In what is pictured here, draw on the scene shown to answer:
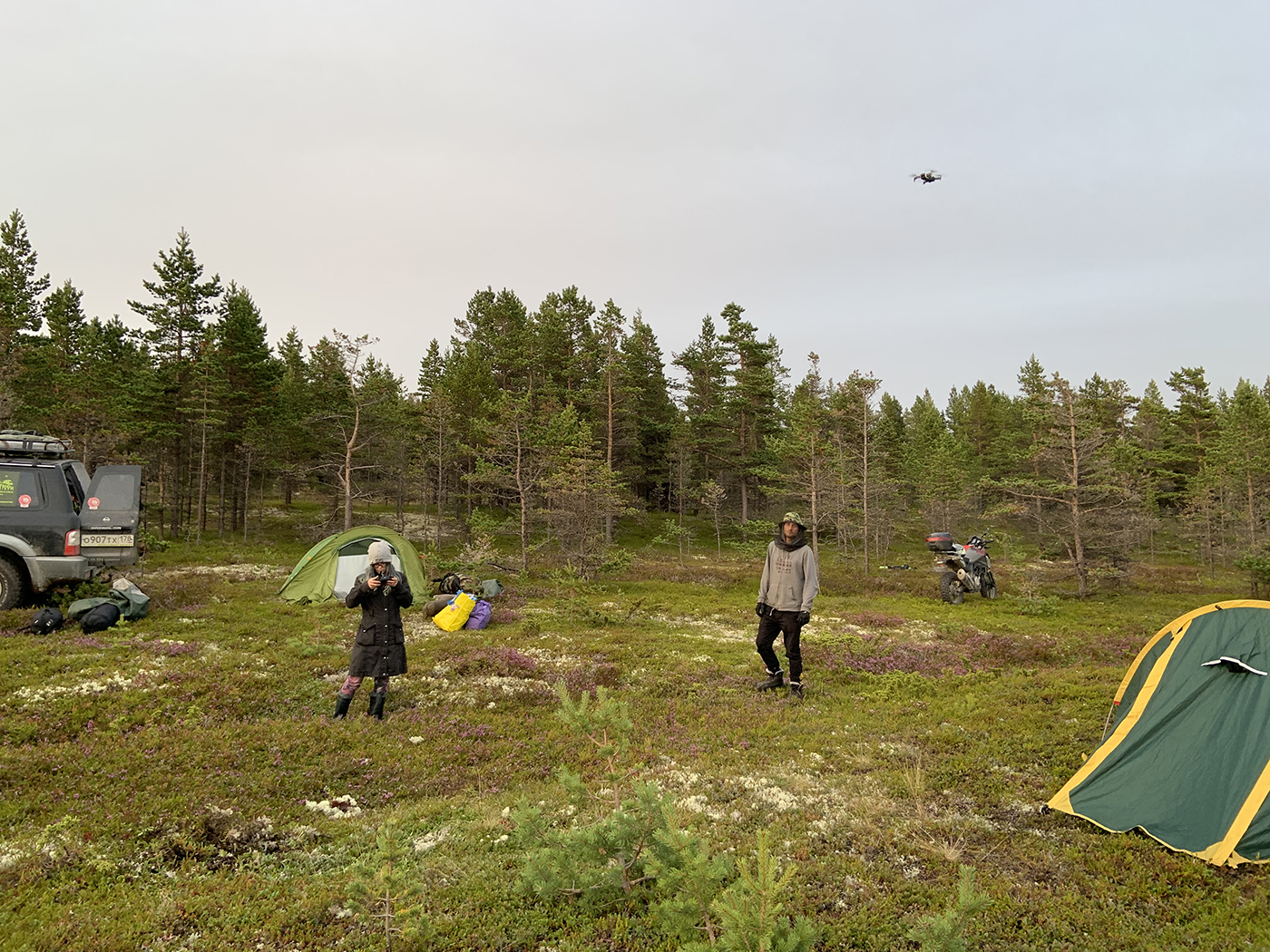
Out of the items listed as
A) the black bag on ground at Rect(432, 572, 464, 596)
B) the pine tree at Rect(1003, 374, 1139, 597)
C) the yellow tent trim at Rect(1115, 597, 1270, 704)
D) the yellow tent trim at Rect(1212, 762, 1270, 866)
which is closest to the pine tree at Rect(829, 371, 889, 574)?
Result: the pine tree at Rect(1003, 374, 1139, 597)

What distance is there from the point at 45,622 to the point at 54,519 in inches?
86.5

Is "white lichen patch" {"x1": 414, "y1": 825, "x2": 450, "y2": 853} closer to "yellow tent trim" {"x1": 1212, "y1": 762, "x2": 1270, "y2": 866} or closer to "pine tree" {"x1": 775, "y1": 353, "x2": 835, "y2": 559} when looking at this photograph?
"yellow tent trim" {"x1": 1212, "y1": 762, "x2": 1270, "y2": 866}

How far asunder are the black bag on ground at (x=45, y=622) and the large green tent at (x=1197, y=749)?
15.6m

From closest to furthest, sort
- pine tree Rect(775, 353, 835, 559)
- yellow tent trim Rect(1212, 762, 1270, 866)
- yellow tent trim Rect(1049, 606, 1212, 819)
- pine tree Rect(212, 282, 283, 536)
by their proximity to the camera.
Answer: yellow tent trim Rect(1212, 762, 1270, 866) → yellow tent trim Rect(1049, 606, 1212, 819) → pine tree Rect(775, 353, 835, 559) → pine tree Rect(212, 282, 283, 536)

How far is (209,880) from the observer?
457 centimetres

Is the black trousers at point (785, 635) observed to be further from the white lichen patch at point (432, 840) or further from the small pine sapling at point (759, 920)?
the small pine sapling at point (759, 920)

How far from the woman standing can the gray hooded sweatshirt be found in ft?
18.9

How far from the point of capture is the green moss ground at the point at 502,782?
4.26 metres

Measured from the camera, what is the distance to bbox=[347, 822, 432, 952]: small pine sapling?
3516 millimetres

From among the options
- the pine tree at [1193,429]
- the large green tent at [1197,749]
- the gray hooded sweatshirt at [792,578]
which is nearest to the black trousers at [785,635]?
the gray hooded sweatshirt at [792,578]

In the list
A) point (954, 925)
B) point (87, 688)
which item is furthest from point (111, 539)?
point (954, 925)

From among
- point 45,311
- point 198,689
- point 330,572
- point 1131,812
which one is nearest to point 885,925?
point 1131,812

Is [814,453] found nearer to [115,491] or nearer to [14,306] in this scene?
[115,491]

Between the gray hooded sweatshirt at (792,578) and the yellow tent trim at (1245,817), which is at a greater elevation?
the gray hooded sweatshirt at (792,578)
